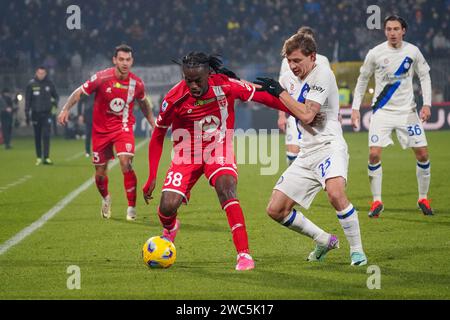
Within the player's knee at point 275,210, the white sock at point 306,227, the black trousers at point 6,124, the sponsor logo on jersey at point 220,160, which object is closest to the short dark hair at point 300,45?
the sponsor logo on jersey at point 220,160

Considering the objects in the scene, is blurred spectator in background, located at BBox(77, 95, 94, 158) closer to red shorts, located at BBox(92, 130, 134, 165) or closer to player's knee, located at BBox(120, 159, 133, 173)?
red shorts, located at BBox(92, 130, 134, 165)

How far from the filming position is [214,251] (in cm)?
983

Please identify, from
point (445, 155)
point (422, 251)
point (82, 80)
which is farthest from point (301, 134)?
point (82, 80)

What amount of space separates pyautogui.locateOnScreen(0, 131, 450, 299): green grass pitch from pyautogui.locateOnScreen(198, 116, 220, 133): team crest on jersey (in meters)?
1.25

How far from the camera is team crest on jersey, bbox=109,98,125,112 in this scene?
13.4 metres

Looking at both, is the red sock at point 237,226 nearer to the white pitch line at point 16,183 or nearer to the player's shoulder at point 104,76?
the player's shoulder at point 104,76

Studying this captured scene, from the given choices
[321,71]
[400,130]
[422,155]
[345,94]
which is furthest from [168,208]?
[345,94]

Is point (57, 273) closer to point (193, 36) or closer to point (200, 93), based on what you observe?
point (200, 93)

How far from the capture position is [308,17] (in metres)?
36.9

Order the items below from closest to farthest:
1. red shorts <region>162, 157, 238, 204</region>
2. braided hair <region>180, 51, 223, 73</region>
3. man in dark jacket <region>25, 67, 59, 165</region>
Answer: braided hair <region>180, 51, 223, 73</region> → red shorts <region>162, 157, 238, 204</region> → man in dark jacket <region>25, 67, 59, 165</region>

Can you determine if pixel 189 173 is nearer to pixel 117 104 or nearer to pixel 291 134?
pixel 117 104

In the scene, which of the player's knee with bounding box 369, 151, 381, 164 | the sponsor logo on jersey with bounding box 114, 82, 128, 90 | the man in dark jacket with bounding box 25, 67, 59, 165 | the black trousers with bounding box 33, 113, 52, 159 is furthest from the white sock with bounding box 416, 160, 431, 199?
the man in dark jacket with bounding box 25, 67, 59, 165

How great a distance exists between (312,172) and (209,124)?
3.47 feet

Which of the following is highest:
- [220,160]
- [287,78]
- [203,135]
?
[287,78]
